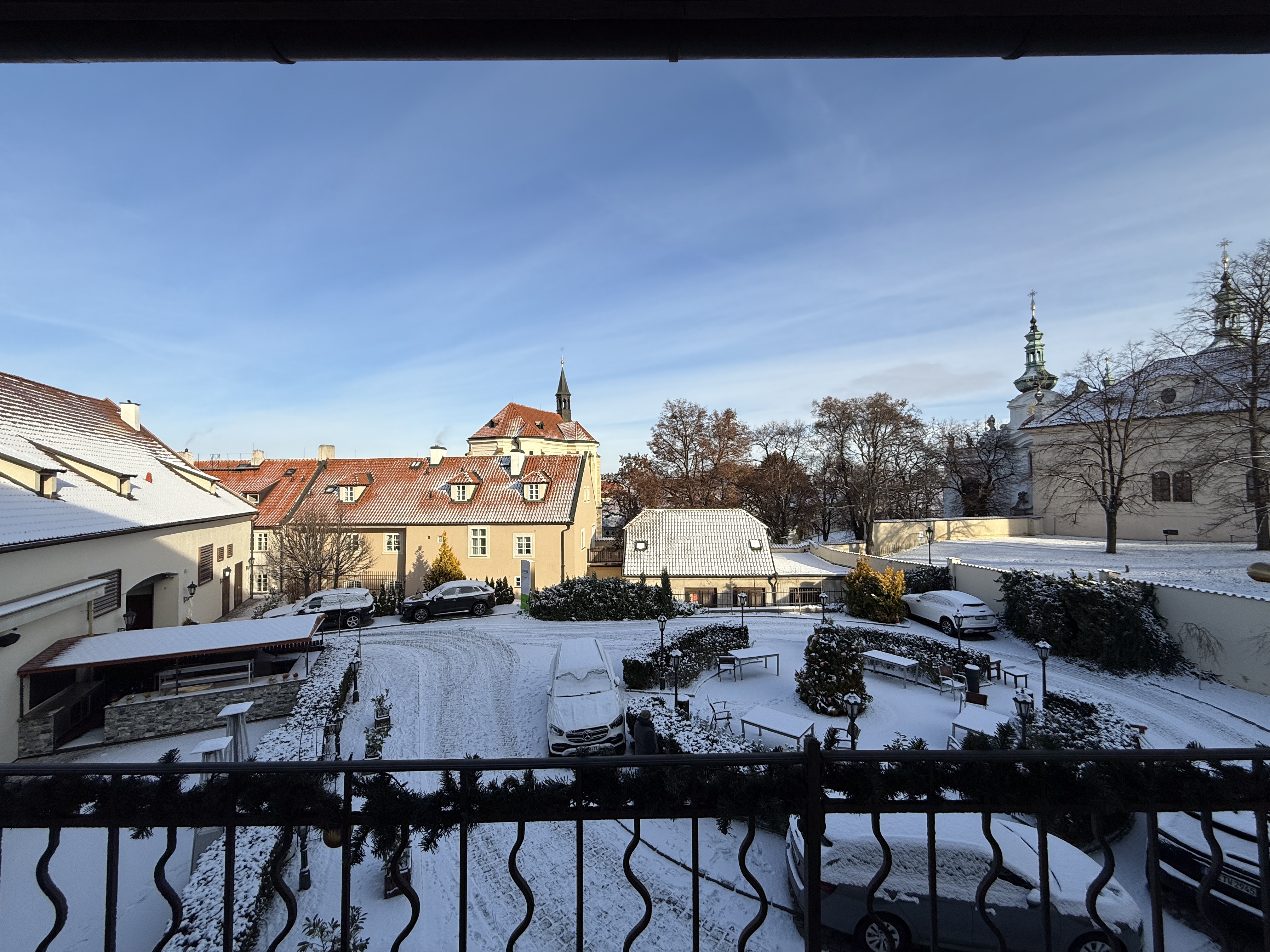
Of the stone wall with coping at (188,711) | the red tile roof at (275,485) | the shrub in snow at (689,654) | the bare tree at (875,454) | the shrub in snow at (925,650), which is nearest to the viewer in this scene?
the stone wall with coping at (188,711)

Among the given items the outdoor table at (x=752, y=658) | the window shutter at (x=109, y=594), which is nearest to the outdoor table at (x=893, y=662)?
A: the outdoor table at (x=752, y=658)

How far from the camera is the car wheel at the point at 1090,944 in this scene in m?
4.30

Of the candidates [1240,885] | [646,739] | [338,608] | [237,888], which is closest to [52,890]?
[237,888]

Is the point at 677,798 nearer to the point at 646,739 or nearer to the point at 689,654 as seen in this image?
the point at 646,739

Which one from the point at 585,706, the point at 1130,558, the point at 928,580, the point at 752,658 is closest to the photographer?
the point at 585,706

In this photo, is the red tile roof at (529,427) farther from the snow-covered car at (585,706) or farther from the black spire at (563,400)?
the snow-covered car at (585,706)

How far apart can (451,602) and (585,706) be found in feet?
36.0

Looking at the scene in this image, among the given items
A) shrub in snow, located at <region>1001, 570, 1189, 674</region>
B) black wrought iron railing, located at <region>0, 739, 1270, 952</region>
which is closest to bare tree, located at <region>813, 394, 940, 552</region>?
shrub in snow, located at <region>1001, 570, 1189, 674</region>

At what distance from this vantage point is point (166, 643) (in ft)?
37.1

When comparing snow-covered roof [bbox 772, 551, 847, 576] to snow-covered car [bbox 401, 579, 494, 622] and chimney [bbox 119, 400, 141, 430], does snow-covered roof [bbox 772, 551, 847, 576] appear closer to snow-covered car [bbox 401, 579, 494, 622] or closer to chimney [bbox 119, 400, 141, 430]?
snow-covered car [bbox 401, 579, 494, 622]

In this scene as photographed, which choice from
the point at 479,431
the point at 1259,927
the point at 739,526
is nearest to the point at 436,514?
the point at 739,526

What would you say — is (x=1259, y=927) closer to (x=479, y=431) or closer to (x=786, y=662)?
(x=786, y=662)

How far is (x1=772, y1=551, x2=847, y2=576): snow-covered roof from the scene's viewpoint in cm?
2362

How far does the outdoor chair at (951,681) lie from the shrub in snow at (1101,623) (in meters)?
2.65
